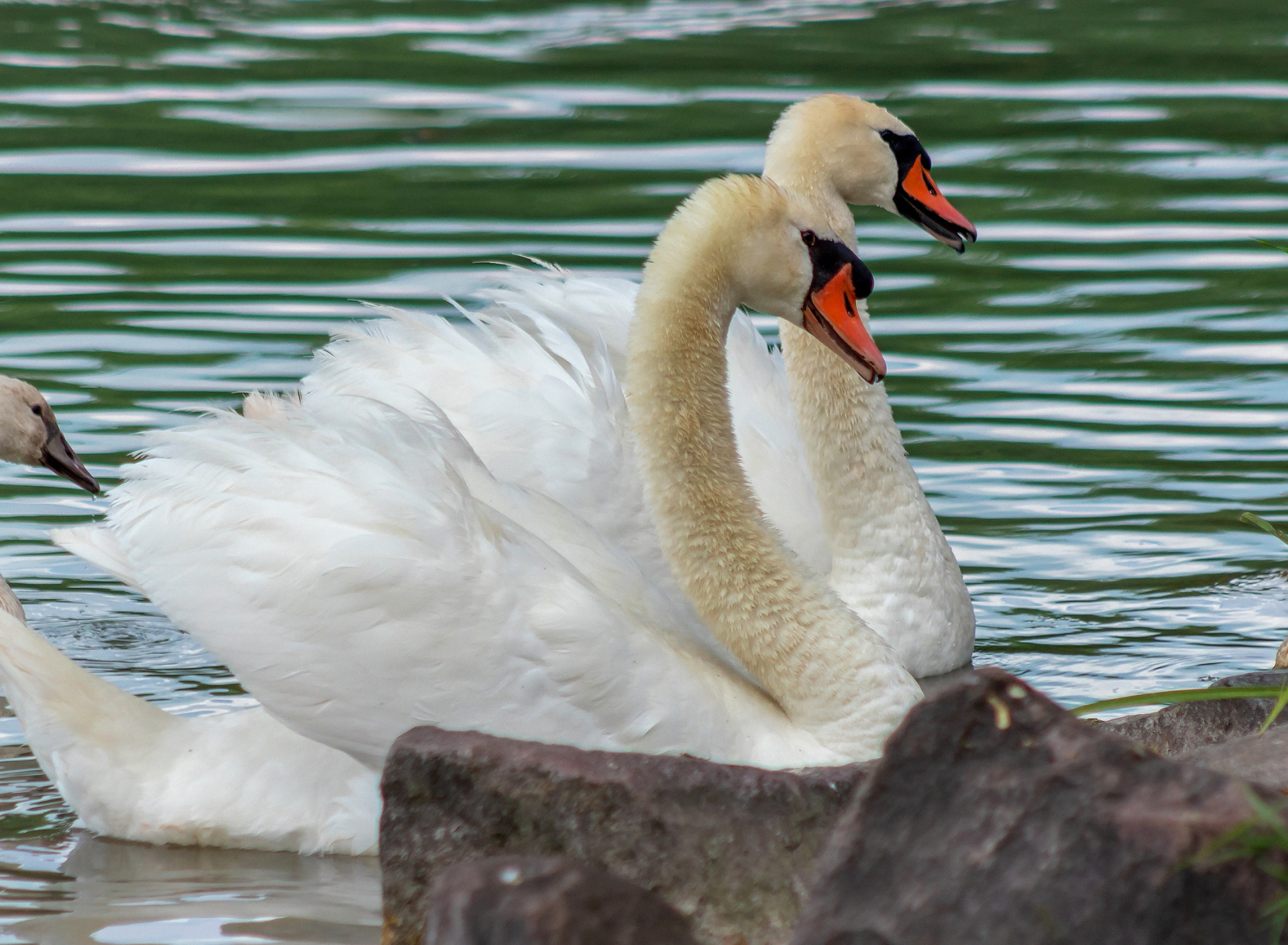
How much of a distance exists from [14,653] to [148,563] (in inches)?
13.7

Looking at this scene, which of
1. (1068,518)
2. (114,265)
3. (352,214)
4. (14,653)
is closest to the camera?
(14,653)

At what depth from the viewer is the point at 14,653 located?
15.0 feet

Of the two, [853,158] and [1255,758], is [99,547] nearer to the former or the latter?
[853,158]

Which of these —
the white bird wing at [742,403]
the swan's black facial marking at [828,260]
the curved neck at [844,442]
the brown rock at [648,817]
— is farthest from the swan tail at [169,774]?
the curved neck at [844,442]

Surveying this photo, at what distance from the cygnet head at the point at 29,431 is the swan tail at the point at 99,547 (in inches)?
62.9

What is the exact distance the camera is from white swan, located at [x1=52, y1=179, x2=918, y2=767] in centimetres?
430

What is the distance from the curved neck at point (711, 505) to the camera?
4719 millimetres

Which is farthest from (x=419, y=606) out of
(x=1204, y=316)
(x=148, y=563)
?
(x=1204, y=316)

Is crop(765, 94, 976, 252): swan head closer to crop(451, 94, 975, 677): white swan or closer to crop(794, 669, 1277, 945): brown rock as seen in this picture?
crop(451, 94, 975, 677): white swan

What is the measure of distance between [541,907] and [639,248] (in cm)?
714

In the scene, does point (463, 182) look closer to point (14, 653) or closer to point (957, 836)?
point (14, 653)

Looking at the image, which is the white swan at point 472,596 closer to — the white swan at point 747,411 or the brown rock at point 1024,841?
the white swan at point 747,411

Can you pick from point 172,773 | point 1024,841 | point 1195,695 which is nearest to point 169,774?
point 172,773

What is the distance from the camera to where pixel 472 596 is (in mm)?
4285
